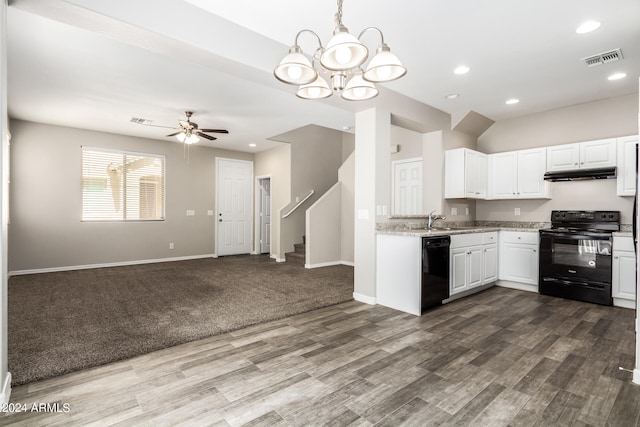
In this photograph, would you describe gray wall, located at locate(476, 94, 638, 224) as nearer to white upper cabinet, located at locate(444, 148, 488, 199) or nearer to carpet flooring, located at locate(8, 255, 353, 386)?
white upper cabinet, located at locate(444, 148, 488, 199)

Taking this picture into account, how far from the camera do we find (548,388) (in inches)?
81.0

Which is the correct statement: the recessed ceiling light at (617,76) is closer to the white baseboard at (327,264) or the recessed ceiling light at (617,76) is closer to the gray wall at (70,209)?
the white baseboard at (327,264)

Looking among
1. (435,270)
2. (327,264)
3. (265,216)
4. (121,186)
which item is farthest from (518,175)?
(121,186)

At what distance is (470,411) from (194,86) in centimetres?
425

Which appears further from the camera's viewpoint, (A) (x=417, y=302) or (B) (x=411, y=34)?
(A) (x=417, y=302)

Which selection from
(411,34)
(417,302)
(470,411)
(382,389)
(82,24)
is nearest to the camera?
(470,411)

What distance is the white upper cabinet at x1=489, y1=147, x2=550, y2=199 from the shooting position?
473 cm

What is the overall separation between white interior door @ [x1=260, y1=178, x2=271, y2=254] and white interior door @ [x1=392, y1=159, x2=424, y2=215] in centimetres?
364

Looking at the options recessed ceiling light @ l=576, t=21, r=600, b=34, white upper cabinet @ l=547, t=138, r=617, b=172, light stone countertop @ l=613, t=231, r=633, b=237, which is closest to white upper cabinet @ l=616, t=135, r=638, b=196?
white upper cabinet @ l=547, t=138, r=617, b=172

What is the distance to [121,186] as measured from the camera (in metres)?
6.59

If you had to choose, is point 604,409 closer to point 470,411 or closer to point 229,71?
point 470,411

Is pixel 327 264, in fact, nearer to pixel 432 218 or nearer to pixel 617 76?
pixel 432 218

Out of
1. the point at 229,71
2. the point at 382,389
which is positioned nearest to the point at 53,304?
the point at 229,71

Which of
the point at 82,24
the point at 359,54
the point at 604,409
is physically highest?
the point at 82,24
